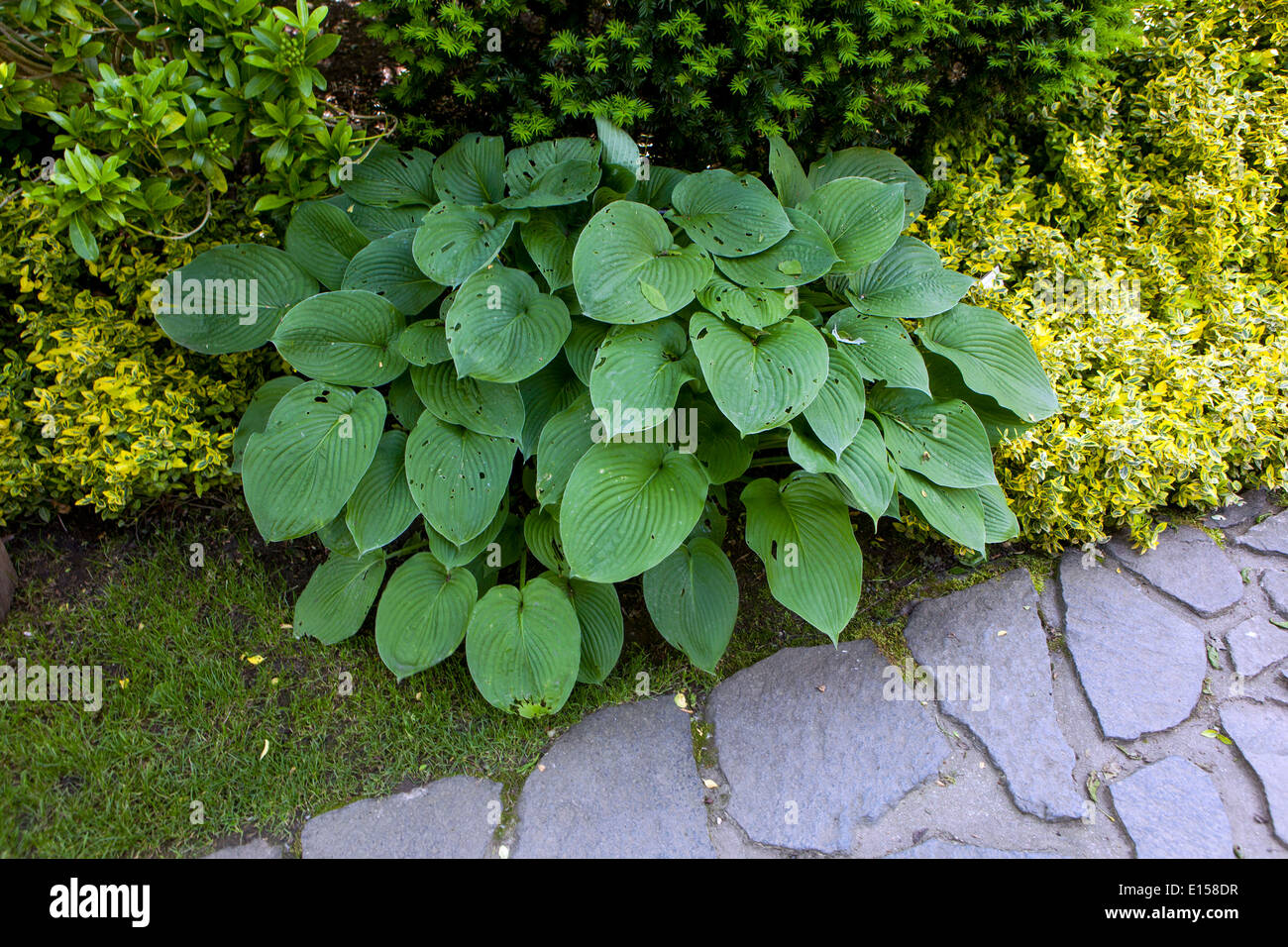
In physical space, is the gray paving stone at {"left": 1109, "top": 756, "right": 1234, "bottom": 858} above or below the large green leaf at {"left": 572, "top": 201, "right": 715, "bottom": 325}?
below

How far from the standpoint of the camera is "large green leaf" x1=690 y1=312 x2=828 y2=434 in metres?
2.00

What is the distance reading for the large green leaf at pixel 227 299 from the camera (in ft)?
7.97

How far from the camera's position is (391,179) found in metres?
2.68

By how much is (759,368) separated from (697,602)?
67 centimetres

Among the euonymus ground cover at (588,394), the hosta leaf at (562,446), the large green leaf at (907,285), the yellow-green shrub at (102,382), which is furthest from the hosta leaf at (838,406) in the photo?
the yellow-green shrub at (102,382)

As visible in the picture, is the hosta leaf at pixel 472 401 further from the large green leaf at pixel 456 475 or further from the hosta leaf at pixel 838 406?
the hosta leaf at pixel 838 406

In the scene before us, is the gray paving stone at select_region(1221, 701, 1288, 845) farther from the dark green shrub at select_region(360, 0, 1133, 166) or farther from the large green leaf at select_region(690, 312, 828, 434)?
the dark green shrub at select_region(360, 0, 1133, 166)

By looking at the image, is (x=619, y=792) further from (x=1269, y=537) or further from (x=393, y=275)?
(x=1269, y=537)

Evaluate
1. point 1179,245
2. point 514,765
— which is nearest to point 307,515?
point 514,765

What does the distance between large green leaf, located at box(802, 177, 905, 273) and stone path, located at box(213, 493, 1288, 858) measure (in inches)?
42.7

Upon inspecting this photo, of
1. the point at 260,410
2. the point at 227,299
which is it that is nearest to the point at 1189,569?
the point at 260,410

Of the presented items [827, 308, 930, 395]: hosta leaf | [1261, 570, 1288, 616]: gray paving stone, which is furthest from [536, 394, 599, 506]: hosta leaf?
[1261, 570, 1288, 616]: gray paving stone

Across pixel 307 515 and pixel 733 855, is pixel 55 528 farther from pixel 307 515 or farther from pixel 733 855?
pixel 733 855

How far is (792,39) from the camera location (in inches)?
98.2
